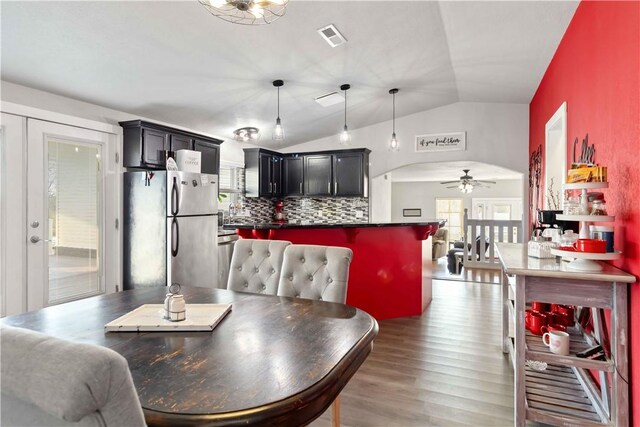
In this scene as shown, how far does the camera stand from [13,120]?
128 inches

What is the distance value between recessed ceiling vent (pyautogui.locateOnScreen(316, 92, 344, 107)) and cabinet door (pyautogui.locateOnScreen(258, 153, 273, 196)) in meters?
1.68

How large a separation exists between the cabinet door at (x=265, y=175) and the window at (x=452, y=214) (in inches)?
317

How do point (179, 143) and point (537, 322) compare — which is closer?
point (537, 322)

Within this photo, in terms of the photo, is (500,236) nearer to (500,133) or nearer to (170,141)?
(500,133)

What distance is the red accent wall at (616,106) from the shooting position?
1.67 meters

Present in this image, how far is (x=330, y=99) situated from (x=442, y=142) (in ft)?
7.03

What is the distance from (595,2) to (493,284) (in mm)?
4440

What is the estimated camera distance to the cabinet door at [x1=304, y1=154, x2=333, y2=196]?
6.46m

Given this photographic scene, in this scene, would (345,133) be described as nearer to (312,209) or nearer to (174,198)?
(174,198)

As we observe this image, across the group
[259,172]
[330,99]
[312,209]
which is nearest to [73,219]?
[259,172]

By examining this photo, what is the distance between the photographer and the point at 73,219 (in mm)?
3781

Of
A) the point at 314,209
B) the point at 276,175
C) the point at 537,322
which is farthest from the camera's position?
the point at 314,209

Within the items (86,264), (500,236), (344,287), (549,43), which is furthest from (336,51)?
(500,236)

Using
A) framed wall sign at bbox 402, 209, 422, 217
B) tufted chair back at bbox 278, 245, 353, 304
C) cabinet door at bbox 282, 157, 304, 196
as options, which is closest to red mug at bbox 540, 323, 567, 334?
tufted chair back at bbox 278, 245, 353, 304
